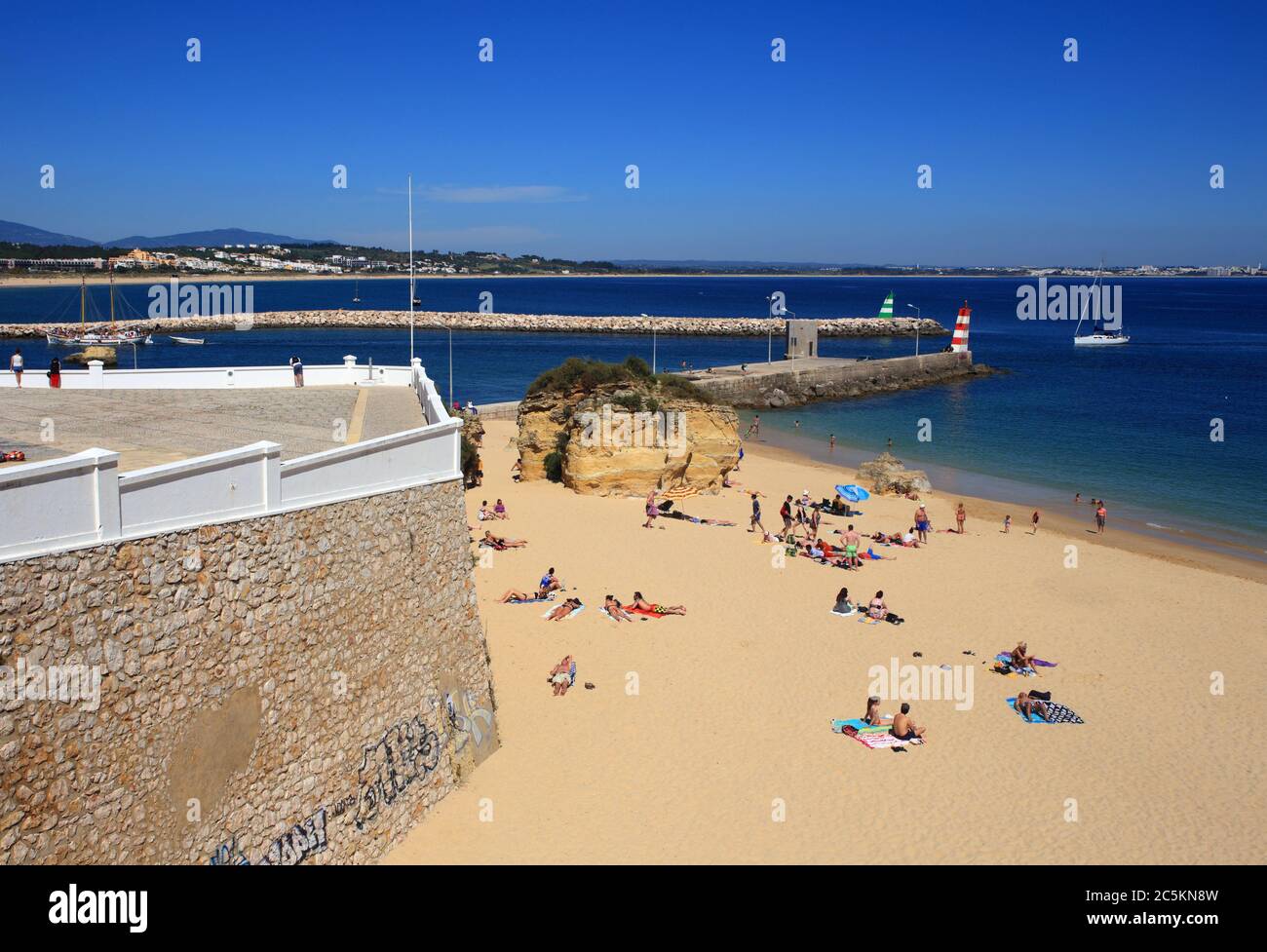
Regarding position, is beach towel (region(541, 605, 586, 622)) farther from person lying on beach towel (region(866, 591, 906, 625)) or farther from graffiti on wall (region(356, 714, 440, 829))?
graffiti on wall (region(356, 714, 440, 829))

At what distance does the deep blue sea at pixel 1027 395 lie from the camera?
110ft

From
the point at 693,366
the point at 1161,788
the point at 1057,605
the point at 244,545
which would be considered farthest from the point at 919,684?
the point at 693,366

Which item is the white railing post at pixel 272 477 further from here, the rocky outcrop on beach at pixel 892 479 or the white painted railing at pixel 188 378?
the rocky outcrop on beach at pixel 892 479

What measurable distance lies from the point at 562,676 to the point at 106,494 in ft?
27.2

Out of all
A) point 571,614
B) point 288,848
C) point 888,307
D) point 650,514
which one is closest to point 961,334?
point 888,307

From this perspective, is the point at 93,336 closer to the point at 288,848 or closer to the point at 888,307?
the point at 288,848

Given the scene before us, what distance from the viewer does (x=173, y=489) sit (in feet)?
22.3

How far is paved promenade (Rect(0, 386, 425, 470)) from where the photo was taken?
31.7 ft

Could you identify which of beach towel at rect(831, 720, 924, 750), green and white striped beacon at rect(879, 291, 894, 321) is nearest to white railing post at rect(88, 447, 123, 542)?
beach towel at rect(831, 720, 924, 750)

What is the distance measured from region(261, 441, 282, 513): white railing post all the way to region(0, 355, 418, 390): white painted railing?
824 cm

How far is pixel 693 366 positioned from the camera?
68875 mm

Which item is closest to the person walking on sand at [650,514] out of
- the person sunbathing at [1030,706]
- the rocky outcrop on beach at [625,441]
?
the rocky outcrop on beach at [625,441]

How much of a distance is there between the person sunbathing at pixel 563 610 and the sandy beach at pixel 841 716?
28cm

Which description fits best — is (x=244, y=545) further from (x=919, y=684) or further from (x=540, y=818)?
(x=919, y=684)
